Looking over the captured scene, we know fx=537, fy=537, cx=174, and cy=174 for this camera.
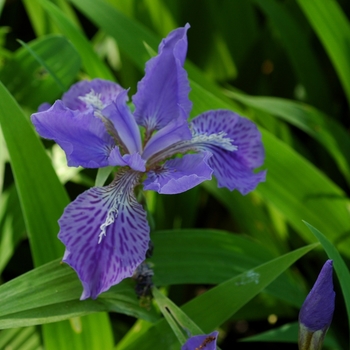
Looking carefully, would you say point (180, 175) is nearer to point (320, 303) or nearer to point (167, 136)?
point (167, 136)

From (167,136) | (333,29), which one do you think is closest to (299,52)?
(333,29)

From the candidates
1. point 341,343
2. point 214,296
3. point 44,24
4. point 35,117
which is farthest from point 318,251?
point 44,24

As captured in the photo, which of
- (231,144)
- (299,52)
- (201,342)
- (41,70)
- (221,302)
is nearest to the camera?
(201,342)

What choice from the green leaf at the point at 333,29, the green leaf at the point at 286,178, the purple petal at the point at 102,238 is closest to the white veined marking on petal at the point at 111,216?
the purple petal at the point at 102,238

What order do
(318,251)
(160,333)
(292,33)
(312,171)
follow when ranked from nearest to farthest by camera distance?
(160,333) < (312,171) < (318,251) < (292,33)

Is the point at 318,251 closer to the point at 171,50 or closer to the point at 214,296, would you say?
the point at 214,296

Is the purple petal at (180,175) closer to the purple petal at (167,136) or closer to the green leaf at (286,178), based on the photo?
the purple petal at (167,136)
